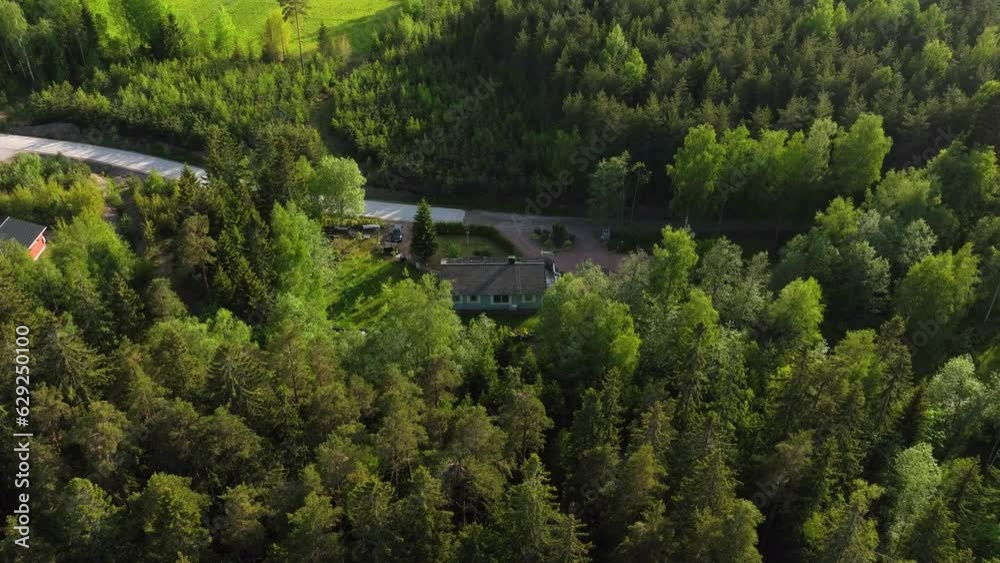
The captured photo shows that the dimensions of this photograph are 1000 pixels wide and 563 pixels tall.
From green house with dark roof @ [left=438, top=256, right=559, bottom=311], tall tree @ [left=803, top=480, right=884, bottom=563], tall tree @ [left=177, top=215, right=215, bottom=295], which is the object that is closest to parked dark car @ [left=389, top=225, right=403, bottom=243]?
green house with dark roof @ [left=438, top=256, right=559, bottom=311]

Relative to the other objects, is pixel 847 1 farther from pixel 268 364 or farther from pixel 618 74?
pixel 268 364

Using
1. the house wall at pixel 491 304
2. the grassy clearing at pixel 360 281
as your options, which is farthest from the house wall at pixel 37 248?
the house wall at pixel 491 304

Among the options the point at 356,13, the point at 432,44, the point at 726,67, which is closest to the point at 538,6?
the point at 432,44

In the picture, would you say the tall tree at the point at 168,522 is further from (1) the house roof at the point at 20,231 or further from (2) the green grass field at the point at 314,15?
(2) the green grass field at the point at 314,15

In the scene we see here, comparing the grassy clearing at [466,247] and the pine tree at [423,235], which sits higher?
the pine tree at [423,235]

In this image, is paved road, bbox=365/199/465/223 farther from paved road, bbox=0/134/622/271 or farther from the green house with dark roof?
the green house with dark roof
